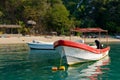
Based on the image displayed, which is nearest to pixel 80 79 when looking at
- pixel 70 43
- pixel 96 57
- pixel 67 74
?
pixel 67 74

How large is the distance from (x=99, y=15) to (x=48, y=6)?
1764 centimetres

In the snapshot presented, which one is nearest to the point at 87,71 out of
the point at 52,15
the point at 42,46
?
the point at 42,46

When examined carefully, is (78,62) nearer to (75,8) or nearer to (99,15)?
(99,15)

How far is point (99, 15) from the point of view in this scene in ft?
344

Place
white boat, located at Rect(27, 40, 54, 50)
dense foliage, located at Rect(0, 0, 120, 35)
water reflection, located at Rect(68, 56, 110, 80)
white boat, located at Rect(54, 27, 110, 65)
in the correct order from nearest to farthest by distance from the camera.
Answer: water reflection, located at Rect(68, 56, 110, 80)
white boat, located at Rect(54, 27, 110, 65)
white boat, located at Rect(27, 40, 54, 50)
dense foliage, located at Rect(0, 0, 120, 35)

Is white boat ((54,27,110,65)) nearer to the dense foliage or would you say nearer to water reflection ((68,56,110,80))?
water reflection ((68,56,110,80))

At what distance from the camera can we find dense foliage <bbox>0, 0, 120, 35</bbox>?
93.6 meters

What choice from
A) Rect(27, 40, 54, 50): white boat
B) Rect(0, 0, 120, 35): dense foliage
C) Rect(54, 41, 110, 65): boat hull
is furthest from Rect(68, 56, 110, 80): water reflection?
Rect(0, 0, 120, 35): dense foliage

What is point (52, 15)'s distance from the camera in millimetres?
93938

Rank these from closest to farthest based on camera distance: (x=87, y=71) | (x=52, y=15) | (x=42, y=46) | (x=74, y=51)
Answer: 1. (x=87, y=71)
2. (x=74, y=51)
3. (x=42, y=46)
4. (x=52, y=15)

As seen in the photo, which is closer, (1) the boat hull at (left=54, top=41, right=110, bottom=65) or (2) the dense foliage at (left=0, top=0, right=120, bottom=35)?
(1) the boat hull at (left=54, top=41, right=110, bottom=65)

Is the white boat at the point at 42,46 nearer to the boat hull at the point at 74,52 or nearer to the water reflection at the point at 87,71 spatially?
the boat hull at the point at 74,52

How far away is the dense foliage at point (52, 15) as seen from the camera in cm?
9362

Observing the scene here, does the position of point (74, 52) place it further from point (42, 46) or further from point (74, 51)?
point (42, 46)
